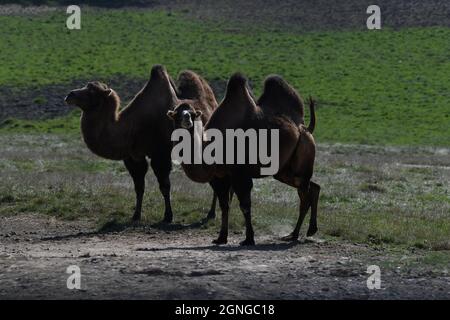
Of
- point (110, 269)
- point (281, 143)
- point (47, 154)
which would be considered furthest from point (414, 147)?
point (110, 269)

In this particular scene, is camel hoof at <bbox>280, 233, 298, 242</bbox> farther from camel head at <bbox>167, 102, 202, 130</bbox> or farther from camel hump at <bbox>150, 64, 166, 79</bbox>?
camel hump at <bbox>150, 64, 166, 79</bbox>

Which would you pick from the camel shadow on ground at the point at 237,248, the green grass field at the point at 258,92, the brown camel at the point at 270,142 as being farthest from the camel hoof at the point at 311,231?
the camel shadow on ground at the point at 237,248

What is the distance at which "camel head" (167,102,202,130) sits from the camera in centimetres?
1466

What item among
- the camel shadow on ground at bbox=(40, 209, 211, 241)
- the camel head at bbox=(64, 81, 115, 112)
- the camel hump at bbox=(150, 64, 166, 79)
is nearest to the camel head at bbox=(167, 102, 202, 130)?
the camel shadow on ground at bbox=(40, 209, 211, 241)

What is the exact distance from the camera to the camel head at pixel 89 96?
17703mm

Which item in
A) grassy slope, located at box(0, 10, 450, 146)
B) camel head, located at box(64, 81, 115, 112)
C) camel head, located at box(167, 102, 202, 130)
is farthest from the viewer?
grassy slope, located at box(0, 10, 450, 146)

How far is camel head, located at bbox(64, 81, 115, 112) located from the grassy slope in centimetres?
2560

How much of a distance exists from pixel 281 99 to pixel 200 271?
4598mm

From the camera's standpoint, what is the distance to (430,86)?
187ft

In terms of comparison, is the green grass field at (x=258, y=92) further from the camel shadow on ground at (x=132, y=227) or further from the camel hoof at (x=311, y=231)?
the camel hoof at (x=311, y=231)

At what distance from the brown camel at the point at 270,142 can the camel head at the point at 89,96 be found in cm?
306

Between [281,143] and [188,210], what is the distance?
3.71 m

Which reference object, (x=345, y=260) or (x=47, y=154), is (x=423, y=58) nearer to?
(x=47, y=154)

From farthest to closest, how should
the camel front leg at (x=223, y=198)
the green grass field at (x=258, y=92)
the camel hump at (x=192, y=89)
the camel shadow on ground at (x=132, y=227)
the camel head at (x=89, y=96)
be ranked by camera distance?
the green grass field at (x=258, y=92), the camel hump at (x=192, y=89), the camel head at (x=89, y=96), the camel shadow on ground at (x=132, y=227), the camel front leg at (x=223, y=198)
